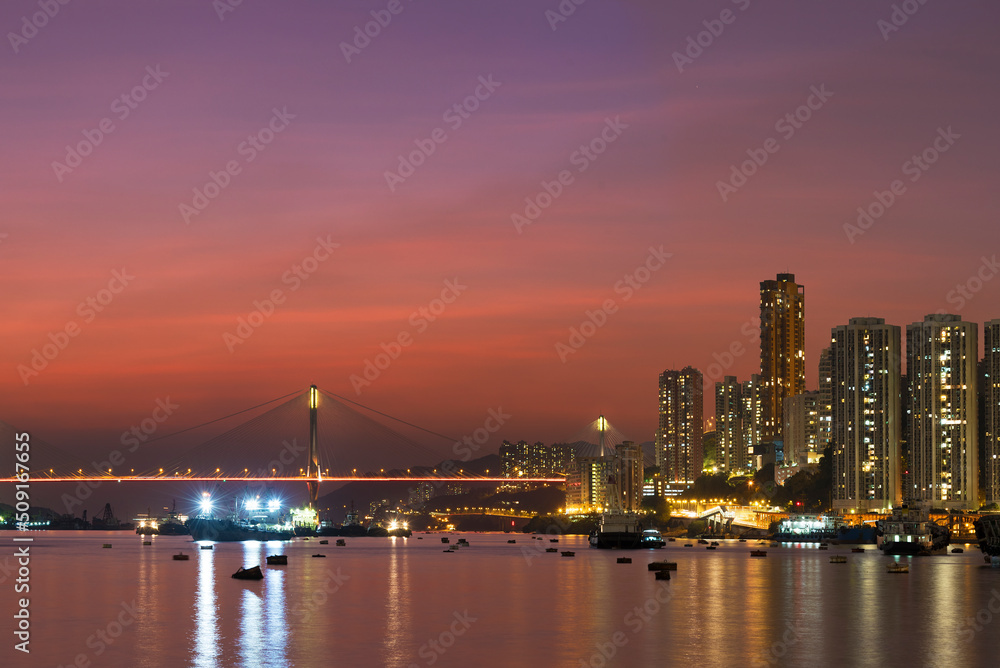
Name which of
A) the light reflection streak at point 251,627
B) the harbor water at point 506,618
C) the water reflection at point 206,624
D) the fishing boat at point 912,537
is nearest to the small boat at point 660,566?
the harbor water at point 506,618

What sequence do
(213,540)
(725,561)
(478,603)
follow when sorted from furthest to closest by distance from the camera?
1. (213,540)
2. (725,561)
3. (478,603)

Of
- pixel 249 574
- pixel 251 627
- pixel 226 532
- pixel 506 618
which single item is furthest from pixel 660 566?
pixel 226 532

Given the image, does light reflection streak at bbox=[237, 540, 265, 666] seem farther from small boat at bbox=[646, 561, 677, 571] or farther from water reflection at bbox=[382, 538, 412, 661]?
small boat at bbox=[646, 561, 677, 571]

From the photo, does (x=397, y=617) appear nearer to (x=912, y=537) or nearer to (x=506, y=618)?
(x=506, y=618)

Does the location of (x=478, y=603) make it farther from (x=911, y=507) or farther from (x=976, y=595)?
(x=911, y=507)

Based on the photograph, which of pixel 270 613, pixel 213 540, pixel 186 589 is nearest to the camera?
pixel 270 613

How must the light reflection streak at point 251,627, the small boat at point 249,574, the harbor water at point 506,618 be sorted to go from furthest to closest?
the small boat at point 249,574, the harbor water at point 506,618, the light reflection streak at point 251,627

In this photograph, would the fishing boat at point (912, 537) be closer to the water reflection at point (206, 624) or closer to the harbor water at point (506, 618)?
the harbor water at point (506, 618)

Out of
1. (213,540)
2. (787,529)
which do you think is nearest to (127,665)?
(213,540)
